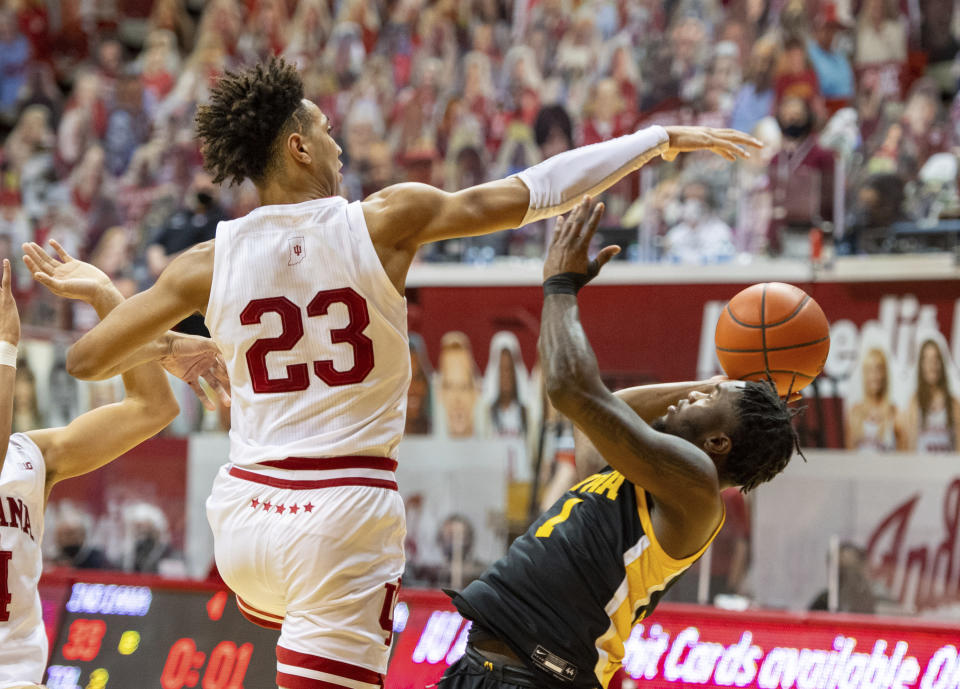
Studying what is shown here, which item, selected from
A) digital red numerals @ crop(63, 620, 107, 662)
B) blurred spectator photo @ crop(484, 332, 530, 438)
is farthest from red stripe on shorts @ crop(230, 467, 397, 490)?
blurred spectator photo @ crop(484, 332, 530, 438)

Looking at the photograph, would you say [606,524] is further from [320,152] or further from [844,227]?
[844,227]

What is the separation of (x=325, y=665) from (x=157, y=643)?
9.62 ft

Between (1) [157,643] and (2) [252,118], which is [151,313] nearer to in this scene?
(2) [252,118]

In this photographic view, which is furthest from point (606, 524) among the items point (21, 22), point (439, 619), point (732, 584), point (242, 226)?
point (21, 22)

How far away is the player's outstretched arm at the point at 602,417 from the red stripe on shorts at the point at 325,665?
2.75 ft

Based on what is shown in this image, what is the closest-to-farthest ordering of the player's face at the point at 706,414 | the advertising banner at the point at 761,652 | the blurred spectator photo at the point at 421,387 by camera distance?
the player's face at the point at 706,414, the advertising banner at the point at 761,652, the blurred spectator photo at the point at 421,387

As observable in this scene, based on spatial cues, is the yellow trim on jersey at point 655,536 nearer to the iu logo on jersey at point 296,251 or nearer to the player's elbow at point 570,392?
the player's elbow at point 570,392

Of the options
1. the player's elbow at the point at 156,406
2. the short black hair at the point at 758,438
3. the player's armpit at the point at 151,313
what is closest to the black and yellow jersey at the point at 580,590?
the short black hair at the point at 758,438

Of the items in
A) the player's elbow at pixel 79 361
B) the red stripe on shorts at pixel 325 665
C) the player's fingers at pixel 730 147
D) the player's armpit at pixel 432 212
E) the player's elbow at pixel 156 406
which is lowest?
the red stripe on shorts at pixel 325 665

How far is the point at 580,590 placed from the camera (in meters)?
2.77

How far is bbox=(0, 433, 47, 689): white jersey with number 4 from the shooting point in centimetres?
343

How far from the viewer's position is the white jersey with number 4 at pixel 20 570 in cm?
343

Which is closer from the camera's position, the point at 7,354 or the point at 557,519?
the point at 557,519

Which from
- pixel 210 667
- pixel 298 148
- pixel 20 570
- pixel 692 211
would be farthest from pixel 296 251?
pixel 692 211
